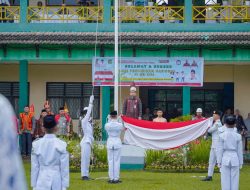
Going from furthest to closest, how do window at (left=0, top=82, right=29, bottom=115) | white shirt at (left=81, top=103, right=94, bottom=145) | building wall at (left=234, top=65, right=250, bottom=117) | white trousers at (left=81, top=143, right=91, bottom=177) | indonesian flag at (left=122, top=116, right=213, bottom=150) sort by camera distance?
1. window at (left=0, top=82, right=29, bottom=115)
2. building wall at (left=234, top=65, right=250, bottom=117)
3. indonesian flag at (left=122, top=116, right=213, bottom=150)
4. white trousers at (left=81, top=143, right=91, bottom=177)
5. white shirt at (left=81, top=103, right=94, bottom=145)

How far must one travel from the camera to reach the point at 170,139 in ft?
60.7

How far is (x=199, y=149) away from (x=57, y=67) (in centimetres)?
1015

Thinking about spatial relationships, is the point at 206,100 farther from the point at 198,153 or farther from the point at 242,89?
the point at 198,153

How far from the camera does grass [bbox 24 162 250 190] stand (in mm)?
14945

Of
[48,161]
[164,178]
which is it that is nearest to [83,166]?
[164,178]

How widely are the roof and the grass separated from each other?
630cm

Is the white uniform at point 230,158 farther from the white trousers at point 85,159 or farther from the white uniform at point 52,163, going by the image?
the white trousers at point 85,159

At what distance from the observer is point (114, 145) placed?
50.5 feet

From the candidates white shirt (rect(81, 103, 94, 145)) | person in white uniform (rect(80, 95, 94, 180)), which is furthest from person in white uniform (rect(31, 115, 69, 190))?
person in white uniform (rect(80, 95, 94, 180))

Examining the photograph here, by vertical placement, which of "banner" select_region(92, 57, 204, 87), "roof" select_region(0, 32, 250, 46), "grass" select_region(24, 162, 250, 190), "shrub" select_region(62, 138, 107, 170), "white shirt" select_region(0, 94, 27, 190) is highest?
"roof" select_region(0, 32, 250, 46)

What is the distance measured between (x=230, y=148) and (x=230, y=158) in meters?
0.21

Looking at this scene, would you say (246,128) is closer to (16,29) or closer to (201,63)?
(201,63)

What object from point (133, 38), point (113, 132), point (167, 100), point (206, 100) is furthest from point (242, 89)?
point (113, 132)

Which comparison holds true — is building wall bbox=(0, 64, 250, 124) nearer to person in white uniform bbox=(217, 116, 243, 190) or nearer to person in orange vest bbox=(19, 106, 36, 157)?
person in orange vest bbox=(19, 106, 36, 157)
